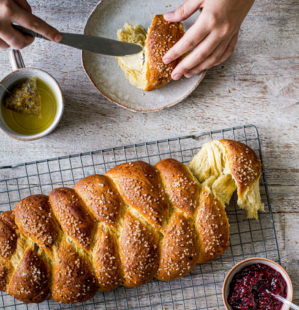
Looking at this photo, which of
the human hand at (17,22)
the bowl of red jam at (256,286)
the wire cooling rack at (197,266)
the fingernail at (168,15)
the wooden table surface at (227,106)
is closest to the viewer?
the human hand at (17,22)

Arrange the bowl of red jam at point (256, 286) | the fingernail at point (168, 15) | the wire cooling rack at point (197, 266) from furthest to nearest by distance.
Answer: the wire cooling rack at point (197, 266) < the fingernail at point (168, 15) < the bowl of red jam at point (256, 286)

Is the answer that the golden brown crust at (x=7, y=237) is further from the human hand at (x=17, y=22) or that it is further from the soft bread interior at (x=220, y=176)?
the soft bread interior at (x=220, y=176)

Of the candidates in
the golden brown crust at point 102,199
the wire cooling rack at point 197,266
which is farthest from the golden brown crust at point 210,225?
the golden brown crust at point 102,199

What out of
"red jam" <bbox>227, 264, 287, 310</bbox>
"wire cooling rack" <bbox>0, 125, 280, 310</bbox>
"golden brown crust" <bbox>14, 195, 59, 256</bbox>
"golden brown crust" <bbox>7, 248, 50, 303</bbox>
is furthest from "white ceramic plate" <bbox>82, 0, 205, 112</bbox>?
"red jam" <bbox>227, 264, 287, 310</bbox>

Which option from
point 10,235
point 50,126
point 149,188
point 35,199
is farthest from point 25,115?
point 149,188

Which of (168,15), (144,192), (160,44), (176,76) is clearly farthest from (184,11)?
(144,192)

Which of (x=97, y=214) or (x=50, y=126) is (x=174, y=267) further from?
(x=50, y=126)

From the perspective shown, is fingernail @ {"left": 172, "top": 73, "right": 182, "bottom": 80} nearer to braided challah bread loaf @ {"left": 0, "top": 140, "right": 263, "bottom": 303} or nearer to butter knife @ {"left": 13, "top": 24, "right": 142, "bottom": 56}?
butter knife @ {"left": 13, "top": 24, "right": 142, "bottom": 56}

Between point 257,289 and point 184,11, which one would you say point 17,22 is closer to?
point 184,11
